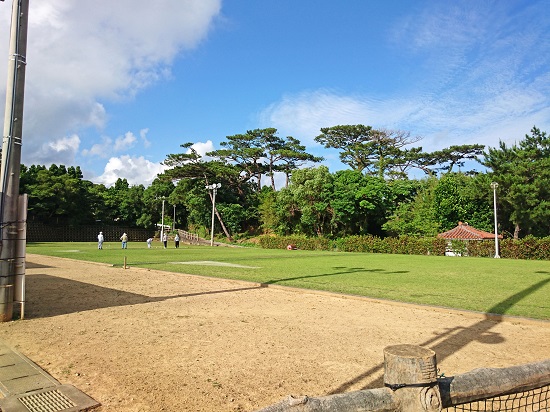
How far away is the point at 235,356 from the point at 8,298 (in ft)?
15.6

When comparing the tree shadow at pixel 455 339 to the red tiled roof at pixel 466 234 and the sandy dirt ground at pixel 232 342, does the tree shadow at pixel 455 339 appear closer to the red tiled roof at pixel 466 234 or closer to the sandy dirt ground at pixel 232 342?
the sandy dirt ground at pixel 232 342

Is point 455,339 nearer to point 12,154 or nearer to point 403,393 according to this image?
point 403,393

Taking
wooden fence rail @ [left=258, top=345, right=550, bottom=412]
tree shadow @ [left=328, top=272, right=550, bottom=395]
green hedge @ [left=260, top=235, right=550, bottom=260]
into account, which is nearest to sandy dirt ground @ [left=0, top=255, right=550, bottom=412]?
tree shadow @ [left=328, top=272, right=550, bottom=395]

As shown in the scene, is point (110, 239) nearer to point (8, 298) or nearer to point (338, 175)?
point (338, 175)

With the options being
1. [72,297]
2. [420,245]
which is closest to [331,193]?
[420,245]

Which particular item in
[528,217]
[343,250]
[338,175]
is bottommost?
[343,250]

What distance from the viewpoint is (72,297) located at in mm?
9727

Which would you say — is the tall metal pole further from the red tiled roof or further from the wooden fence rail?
the red tiled roof

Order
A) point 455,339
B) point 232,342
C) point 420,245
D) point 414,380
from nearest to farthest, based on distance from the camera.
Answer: point 414,380 < point 232,342 < point 455,339 < point 420,245

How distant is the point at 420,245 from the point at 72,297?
3212cm

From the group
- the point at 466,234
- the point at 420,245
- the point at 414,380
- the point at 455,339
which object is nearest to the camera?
the point at 414,380

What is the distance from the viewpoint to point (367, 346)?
601 centimetres

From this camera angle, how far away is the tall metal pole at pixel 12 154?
24.0 ft

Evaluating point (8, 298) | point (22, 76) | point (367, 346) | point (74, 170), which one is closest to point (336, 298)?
point (367, 346)
